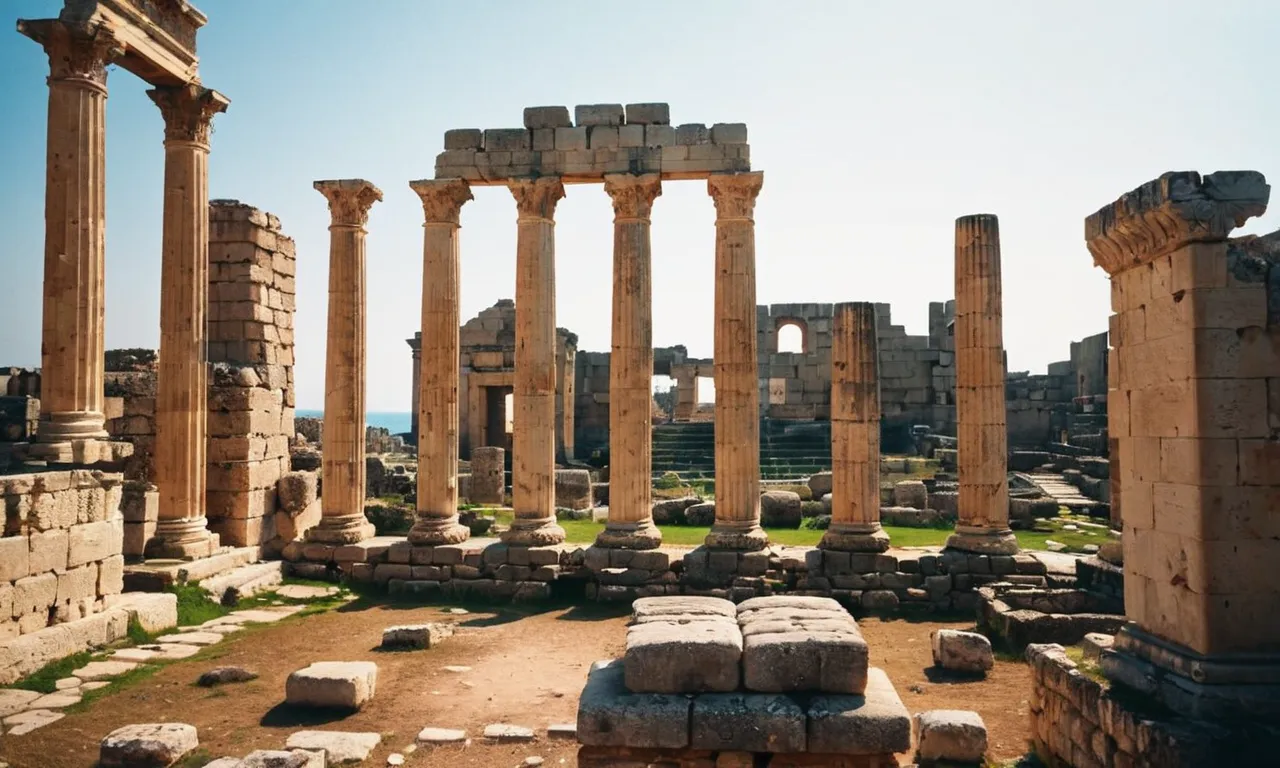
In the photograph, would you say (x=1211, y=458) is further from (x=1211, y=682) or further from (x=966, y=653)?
(x=966, y=653)

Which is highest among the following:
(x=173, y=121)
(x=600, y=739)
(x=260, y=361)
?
(x=173, y=121)

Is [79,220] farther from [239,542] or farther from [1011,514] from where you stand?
[1011,514]

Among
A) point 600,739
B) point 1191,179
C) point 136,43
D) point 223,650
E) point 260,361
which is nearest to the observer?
point 600,739

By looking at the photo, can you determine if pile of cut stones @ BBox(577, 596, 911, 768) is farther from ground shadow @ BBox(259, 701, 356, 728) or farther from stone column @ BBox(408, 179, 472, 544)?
stone column @ BBox(408, 179, 472, 544)

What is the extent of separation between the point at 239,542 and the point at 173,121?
23.3 feet

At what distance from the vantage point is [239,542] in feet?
52.2

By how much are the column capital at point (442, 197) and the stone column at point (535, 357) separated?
98 centimetres

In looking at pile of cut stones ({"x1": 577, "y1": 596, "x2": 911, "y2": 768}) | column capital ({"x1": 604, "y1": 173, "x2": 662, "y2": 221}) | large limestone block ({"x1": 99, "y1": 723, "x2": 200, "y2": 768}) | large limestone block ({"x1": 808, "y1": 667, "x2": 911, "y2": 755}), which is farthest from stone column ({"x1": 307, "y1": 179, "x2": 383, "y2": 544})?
large limestone block ({"x1": 808, "y1": 667, "x2": 911, "y2": 755})

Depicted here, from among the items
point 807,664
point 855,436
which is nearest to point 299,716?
point 807,664

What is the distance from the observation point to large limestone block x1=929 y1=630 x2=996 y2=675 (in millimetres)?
10688

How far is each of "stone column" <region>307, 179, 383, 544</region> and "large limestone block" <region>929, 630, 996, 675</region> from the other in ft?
34.6

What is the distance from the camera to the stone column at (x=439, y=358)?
16469 millimetres

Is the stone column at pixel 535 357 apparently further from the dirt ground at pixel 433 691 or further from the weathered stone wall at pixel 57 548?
the weathered stone wall at pixel 57 548

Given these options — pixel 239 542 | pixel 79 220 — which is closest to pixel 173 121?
pixel 79 220
